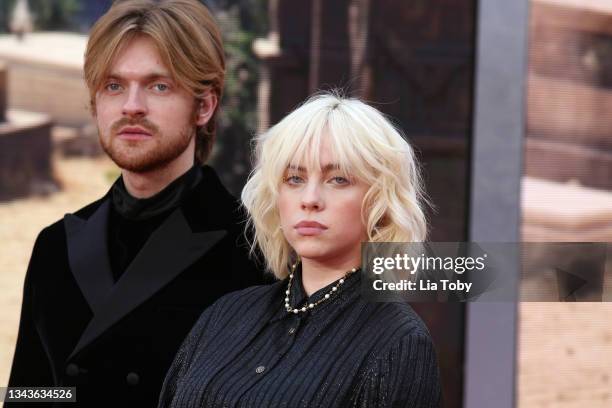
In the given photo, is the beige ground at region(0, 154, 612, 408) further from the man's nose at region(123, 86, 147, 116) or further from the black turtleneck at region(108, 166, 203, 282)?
the man's nose at region(123, 86, 147, 116)

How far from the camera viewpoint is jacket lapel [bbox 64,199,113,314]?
325cm

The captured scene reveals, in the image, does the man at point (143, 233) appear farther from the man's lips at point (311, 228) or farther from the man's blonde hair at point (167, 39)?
the man's lips at point (311, 228)

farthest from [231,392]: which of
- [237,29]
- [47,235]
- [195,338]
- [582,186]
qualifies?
[582,186]

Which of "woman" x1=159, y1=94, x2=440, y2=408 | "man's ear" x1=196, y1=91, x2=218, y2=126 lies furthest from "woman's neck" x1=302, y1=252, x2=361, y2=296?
"man's ear" x1=196, y1=91, x2=218, y2=126

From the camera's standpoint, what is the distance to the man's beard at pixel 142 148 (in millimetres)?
3152

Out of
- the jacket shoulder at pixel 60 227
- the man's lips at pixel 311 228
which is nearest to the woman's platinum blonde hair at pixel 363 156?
the man's lips at pixel 311 228

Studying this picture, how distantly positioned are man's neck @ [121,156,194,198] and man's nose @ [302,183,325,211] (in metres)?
0.78

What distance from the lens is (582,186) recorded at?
6.11 m

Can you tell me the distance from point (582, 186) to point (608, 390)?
1127 mm

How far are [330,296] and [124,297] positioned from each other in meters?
0.80

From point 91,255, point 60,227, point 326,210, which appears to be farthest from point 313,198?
point 60,227

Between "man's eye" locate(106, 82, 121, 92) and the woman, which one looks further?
"man's eye" locate(106, 82, 121, 92)

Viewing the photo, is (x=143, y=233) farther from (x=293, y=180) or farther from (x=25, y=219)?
(x=25, y=219)

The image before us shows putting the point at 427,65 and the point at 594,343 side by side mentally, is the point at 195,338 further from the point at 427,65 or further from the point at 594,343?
the point at 594,343
